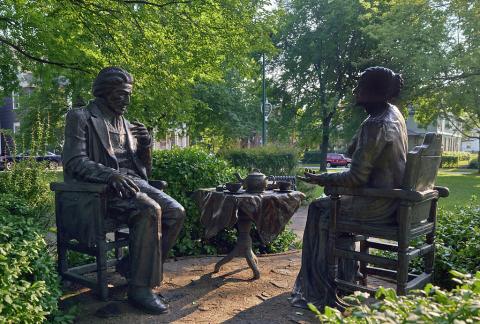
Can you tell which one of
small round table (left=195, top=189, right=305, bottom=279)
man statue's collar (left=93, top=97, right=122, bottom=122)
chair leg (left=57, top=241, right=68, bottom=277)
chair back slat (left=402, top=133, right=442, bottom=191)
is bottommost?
chair leg (left=57, top=241, right=68, bottom=277)

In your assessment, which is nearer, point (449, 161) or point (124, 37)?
point (124, 37)

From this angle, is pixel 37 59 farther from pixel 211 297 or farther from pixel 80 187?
pixel 211 297

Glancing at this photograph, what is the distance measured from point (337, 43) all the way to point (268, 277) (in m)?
23.7

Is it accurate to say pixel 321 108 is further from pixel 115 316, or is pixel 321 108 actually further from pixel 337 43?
pixel 115 316

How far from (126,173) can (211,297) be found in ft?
4.90

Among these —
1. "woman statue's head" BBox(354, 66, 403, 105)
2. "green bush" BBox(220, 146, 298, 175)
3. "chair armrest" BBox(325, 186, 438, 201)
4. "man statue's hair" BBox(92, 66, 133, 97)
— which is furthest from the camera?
"green bush" BBox(220, 146, 298, 175)

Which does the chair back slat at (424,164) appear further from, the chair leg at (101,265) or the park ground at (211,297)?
the chair leg at (101,265)

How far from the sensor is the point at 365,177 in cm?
365

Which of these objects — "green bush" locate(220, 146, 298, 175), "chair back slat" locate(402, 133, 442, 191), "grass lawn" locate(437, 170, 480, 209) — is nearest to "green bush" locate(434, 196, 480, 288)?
"chair back slat" locate(402, 133, 442, 191)

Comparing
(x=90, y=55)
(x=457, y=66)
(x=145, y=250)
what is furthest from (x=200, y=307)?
(x=457, y=66)

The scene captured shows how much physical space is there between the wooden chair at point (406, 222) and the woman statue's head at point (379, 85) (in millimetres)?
509

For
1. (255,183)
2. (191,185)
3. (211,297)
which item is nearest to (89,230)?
(211,297)

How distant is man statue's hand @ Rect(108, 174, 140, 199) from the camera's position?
12.8ft

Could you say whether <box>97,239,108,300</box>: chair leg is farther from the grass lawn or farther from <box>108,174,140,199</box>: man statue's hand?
the grass lawn
